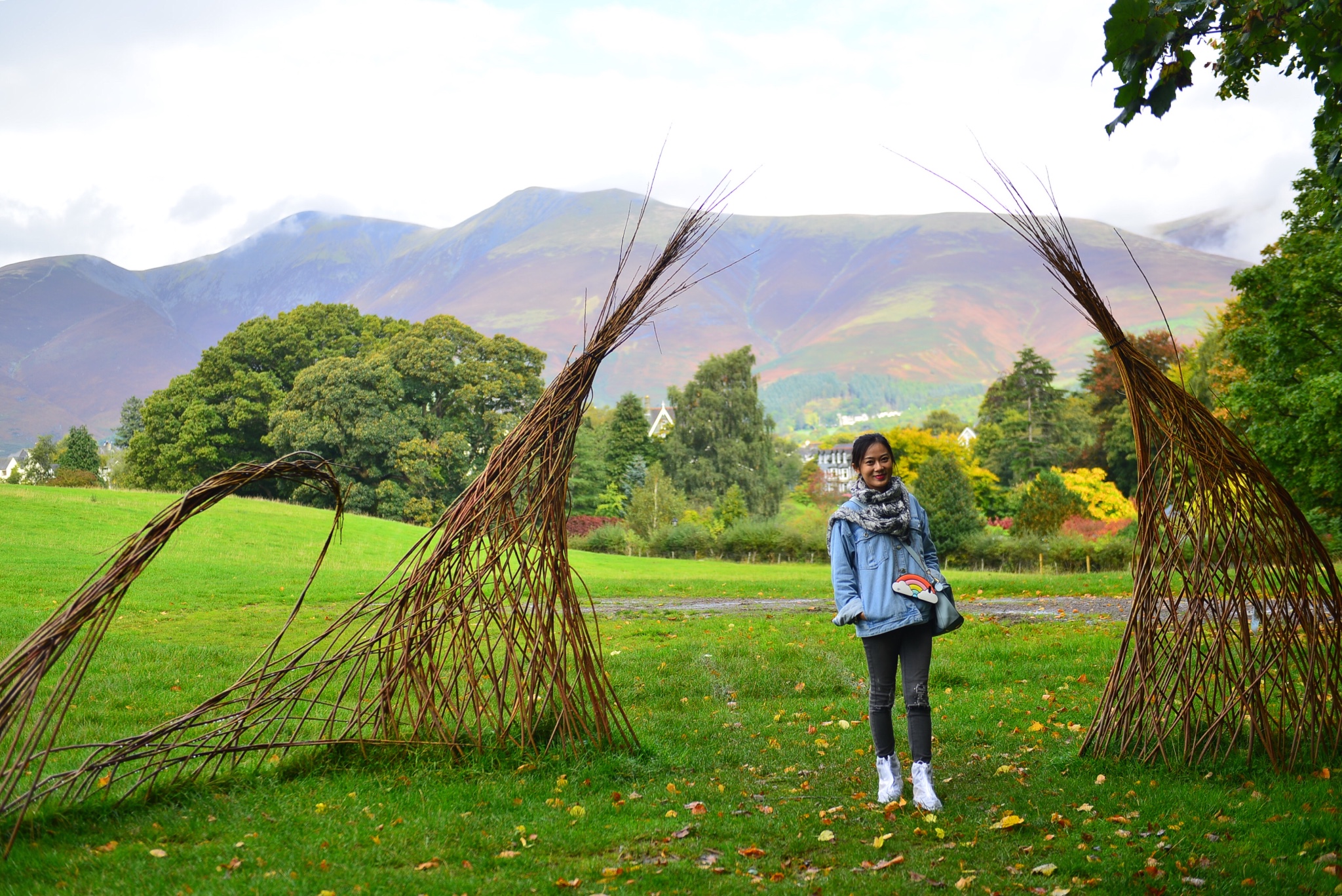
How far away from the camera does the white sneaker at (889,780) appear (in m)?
4.62

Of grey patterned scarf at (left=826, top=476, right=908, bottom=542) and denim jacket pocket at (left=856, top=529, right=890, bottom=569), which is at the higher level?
grey patterned scarf at (left=826, top=476, right=908, bottom=542)

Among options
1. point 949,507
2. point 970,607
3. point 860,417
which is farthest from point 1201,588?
point 860,417

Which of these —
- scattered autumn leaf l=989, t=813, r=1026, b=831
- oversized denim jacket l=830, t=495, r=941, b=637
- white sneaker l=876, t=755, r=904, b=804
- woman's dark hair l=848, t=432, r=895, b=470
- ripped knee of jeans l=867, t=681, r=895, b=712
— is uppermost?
woman's dark hair l=848, t=432, r=895, b=470

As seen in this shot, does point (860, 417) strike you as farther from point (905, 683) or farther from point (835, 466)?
point (905, 683)

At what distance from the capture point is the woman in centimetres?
447

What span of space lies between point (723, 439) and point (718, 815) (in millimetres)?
47599

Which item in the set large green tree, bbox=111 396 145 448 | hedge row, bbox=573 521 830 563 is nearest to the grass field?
hedge row, bbox=573 521 830 563

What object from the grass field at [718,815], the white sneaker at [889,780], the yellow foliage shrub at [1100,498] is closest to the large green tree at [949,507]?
the yellow foliage shrub at [1100,498]

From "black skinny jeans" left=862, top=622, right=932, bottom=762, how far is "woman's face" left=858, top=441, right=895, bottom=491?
73 cm

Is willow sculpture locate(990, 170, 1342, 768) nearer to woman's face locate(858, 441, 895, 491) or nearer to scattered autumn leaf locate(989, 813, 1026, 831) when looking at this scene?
scattered autumn leaf locate(989, 813, 1026, 831)

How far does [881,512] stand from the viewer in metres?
Result: 4.57

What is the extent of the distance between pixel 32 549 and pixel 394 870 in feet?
58.9

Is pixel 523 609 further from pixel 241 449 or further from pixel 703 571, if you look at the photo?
pixel 241 449

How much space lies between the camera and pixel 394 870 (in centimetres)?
369
